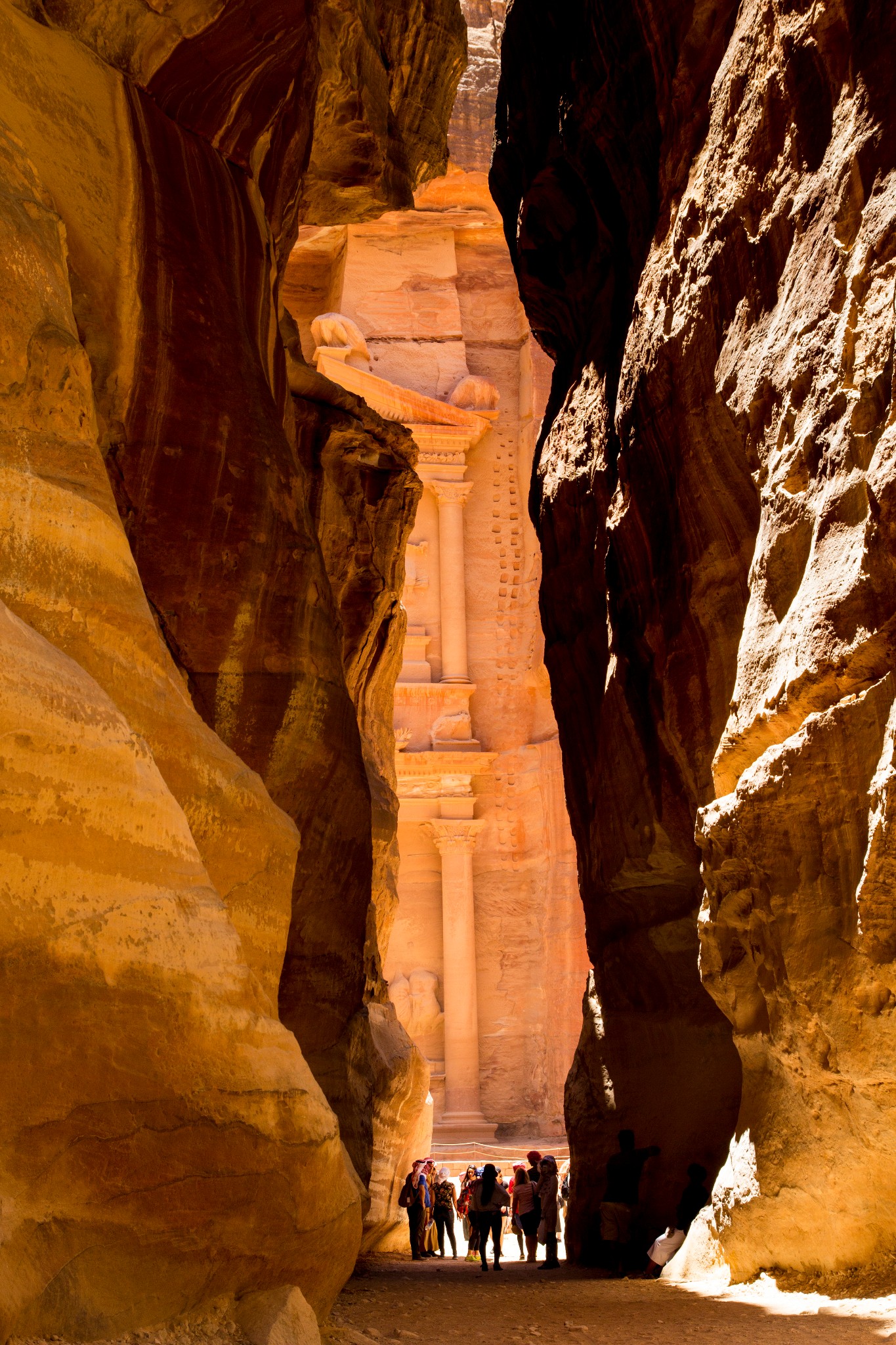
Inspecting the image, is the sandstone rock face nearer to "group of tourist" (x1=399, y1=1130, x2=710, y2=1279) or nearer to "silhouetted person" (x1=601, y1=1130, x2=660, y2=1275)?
"group of tourist" (x1=399, y1=1130, x2=710, y2=1279)

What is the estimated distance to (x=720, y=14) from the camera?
33.0 feet

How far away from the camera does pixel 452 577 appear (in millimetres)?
25891

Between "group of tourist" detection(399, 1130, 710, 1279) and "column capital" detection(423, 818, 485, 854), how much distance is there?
987 centimetres

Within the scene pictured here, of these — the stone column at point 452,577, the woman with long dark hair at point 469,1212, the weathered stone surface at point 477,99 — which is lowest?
the woman with long dark hair at point 469,1212

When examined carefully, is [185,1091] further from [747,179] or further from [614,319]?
[614,319]

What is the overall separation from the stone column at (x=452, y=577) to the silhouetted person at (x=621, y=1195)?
14.6 m

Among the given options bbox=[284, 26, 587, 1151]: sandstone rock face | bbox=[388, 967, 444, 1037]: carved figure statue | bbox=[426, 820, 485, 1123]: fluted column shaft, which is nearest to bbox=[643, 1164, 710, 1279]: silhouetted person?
bbox=[284, 26, 587, 1151]: sandstone rock face

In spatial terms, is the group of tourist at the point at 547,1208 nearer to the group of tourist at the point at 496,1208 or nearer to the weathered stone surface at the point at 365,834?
the group of tourist at the point at 496,1208

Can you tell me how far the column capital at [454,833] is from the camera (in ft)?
80.7

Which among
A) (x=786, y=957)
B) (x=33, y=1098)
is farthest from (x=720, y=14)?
(x=33, y=1098)

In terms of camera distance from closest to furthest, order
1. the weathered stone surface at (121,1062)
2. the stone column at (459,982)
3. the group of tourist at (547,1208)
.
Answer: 1. the weathered stone surface at (121,1062)
2. the group of tourist at (547,1208)
3. the stone column at (459,982)

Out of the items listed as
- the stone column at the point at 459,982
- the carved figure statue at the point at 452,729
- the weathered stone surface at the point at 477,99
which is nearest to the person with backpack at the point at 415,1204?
the stone column at the point at 459,982

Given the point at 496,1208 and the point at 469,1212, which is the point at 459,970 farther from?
the point at 496,1208

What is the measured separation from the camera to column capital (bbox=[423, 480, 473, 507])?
85.3 ft
